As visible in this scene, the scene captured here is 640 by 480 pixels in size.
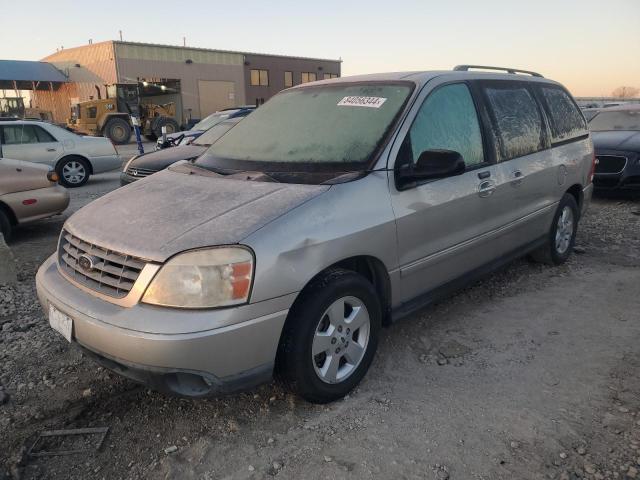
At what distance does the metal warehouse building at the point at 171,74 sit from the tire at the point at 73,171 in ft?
62.9

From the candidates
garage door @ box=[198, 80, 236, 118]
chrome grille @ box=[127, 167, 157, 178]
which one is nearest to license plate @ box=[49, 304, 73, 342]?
chrome grille @ box=[127, 167, 157, 178]

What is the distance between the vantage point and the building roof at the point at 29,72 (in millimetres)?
32188

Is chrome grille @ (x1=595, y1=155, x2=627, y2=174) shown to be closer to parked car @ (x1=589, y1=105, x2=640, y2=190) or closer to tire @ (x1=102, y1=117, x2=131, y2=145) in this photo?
parked car @ (x1=589, y1=105, x2=640, y2=190)

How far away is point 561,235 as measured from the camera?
16.0 feet

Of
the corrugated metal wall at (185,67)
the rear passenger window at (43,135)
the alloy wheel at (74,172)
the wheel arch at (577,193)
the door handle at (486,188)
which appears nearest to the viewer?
the door handle at (486,188)

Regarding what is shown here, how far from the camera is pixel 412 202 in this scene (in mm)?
2971

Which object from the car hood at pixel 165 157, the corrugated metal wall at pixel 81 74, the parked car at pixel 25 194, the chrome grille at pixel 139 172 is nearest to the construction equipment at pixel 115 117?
the corrugated metal wall at pixel 81 74

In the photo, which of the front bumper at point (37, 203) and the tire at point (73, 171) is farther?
the tire at point (73, 171)

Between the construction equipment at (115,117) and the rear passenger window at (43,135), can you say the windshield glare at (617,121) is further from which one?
the construction equipment at (115,117)

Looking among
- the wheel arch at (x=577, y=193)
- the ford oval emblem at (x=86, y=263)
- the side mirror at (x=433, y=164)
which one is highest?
the side mirror at (x=433, y=164)

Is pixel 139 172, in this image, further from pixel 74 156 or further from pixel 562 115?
pixel 562 115

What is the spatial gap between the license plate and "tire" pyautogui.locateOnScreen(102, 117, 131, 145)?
851 inches

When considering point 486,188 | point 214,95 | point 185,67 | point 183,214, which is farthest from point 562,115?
point 214,95

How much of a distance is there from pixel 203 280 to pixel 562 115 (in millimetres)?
3957
